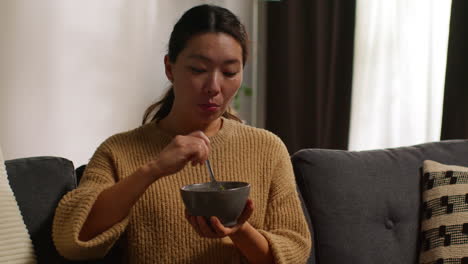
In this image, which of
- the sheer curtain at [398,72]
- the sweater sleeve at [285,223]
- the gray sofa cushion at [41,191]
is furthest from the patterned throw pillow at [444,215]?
the sheer curtain at [398,72]

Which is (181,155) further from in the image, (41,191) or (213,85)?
(41,191)

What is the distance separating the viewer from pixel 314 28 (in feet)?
10.9

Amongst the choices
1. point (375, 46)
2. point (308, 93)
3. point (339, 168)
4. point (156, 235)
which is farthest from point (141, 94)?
point (156, 235)

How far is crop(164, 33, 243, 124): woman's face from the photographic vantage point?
A: 4.11 feet

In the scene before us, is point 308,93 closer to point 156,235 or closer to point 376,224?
point 376,224

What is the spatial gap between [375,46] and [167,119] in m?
2.11

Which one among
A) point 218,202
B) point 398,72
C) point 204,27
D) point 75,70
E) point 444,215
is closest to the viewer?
point 218,202

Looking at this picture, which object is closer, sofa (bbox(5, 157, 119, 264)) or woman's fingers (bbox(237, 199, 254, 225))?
woman's fingers (bbox(237, 199, 254, 225))

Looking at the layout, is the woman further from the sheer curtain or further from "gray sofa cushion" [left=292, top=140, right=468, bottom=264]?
the sheer curtain

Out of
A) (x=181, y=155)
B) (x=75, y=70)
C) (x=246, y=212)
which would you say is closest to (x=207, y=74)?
(x=181, y=155)

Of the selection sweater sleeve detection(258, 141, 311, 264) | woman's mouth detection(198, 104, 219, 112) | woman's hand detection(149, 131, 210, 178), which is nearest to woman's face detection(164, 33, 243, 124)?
woman's mouth detection(198, 104, 219, 112)

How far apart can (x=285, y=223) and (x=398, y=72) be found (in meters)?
2.07

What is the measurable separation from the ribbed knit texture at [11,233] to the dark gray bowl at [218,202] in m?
0.45

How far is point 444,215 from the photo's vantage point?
165 cm
